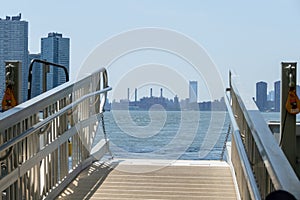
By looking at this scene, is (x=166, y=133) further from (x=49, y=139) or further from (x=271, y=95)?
(x=49, y=139)

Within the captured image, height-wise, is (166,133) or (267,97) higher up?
(267,97)

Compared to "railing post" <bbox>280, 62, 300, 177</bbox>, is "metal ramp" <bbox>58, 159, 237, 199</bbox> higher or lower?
lower

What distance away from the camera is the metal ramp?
17.0 feet

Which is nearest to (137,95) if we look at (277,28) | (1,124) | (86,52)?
(86,52)

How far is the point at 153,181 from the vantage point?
5672 mm

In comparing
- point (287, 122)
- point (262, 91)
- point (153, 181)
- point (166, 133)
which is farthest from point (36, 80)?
point (287, 122)

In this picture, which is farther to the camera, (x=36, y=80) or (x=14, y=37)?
(x=14, y=37)

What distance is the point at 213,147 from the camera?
27.0ft

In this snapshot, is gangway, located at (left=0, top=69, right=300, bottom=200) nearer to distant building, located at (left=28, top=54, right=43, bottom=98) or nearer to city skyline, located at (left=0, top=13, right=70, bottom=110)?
distant building, located at (left=28, top=54, right=43, bottom=98)

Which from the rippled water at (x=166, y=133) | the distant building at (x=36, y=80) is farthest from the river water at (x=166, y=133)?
the distant building at (x=36, y=80)

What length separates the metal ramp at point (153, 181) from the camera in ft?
17.0

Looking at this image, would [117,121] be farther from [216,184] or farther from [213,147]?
[216,184]

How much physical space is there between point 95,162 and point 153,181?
1082 millimetres

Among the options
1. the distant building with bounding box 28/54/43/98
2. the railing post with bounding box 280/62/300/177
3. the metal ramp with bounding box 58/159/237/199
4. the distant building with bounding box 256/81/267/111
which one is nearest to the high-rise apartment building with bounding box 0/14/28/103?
the distant building with bounding box 28/54/43/98
